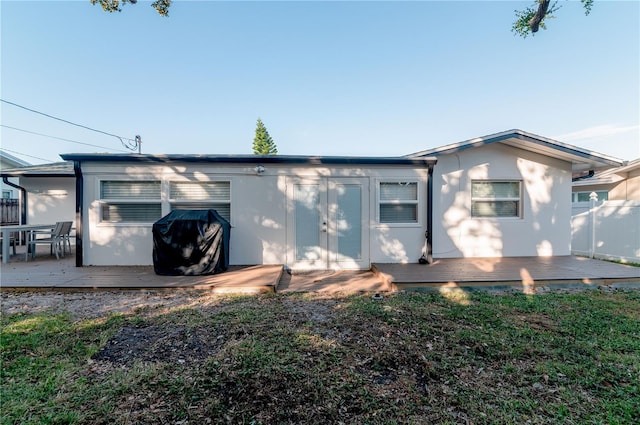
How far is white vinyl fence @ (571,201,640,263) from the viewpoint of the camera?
24.0 ft

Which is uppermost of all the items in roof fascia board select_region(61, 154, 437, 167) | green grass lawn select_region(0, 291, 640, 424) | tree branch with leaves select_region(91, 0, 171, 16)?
tree branch with leaves select_region(91, 0, 171, 16)

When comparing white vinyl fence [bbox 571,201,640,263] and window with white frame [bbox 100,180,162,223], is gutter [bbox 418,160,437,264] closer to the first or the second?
white vinyl fence [bbox 571,201,640,263]

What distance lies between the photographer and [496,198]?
25.0 ft

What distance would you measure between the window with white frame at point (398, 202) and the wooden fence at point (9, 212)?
14.6m

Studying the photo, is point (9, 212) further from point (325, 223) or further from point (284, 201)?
point (325, 223)

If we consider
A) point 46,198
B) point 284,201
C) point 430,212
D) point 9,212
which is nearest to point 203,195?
point 284,201

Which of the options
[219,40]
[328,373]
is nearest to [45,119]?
[219,40]

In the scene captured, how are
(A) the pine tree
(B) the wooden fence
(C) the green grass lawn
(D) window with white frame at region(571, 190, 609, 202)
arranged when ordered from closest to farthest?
(C) the green grass lawn
(B) the wooden fence
(D) window with white frame at region(571, 190, 609, 202)
(A) the pine tree

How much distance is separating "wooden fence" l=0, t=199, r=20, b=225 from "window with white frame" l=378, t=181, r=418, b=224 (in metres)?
14.6

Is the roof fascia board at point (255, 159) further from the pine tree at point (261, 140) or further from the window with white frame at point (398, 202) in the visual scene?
the pine tree at point (261, 140)

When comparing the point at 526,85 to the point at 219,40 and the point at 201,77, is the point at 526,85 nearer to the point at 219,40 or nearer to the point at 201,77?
the point at 219,40

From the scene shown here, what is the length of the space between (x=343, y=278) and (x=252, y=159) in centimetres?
352

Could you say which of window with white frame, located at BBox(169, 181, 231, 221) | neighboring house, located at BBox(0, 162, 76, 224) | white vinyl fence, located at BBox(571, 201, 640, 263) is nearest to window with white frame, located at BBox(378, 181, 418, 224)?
window with white frame, located at BBox(169, 181, 231, 221)

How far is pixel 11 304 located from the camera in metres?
4.35
